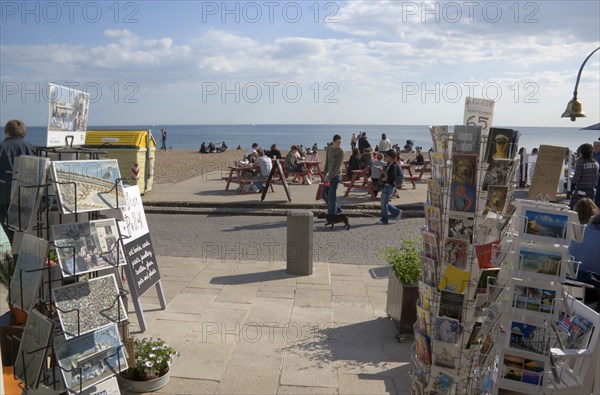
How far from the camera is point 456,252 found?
361cm

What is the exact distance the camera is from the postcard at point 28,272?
3.49 m

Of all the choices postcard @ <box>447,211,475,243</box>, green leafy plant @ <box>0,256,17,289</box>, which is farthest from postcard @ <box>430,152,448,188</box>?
green leafy plant @ <box>0,256,17,289</box>

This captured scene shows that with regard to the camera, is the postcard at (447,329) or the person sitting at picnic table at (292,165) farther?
the person sitting at picnic table at (292,165)

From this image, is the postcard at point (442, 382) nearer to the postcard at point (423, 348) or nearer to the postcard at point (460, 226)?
the postcard at point (423, 348)

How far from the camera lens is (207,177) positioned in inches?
845

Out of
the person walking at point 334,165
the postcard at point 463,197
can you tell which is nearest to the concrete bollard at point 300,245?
the person walking at point 334,165

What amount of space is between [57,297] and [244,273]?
15.7 feet

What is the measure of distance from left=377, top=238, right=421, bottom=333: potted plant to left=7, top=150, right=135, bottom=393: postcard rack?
296cm

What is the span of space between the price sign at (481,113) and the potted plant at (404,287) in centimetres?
210

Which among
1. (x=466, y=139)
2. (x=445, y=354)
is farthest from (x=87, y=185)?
(x=445, y=354)

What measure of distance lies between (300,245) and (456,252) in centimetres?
456

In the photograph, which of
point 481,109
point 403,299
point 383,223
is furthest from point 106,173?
point 383,223

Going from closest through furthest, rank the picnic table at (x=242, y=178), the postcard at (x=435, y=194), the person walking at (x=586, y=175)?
the postcard at (x=435, y=194)
the person walking at (x=586, y=175)
the picnic table at (x=242, y=178)

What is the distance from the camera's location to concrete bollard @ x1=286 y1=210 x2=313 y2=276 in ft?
26.3
